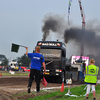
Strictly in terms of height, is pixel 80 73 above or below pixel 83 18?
below

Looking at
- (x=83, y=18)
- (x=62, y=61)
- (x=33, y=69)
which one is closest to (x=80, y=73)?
(x=62, y=61)

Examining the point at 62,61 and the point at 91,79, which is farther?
the point at 62,61

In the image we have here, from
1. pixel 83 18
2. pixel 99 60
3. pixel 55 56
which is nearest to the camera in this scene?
pixel 55 56

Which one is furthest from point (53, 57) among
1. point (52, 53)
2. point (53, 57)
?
point (52, 53)

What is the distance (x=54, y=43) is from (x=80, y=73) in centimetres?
950

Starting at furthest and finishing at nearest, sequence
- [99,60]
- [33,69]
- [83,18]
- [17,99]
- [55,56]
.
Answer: [83,18] < [99,60] < [55,56] < [33,69] < [17,99]

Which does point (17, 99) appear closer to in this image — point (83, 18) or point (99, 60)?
point (99, 60)

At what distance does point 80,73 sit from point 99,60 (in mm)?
49177

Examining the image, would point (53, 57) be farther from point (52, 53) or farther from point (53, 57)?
point (52, 53)

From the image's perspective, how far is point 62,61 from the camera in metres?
21.7

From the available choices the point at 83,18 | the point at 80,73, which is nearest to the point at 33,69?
the point at 80,73

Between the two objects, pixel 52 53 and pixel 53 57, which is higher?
pixel 52 53

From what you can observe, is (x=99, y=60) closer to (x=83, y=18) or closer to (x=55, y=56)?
(x=83, y=18)

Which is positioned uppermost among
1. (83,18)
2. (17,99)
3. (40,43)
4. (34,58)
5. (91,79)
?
(83,18)
